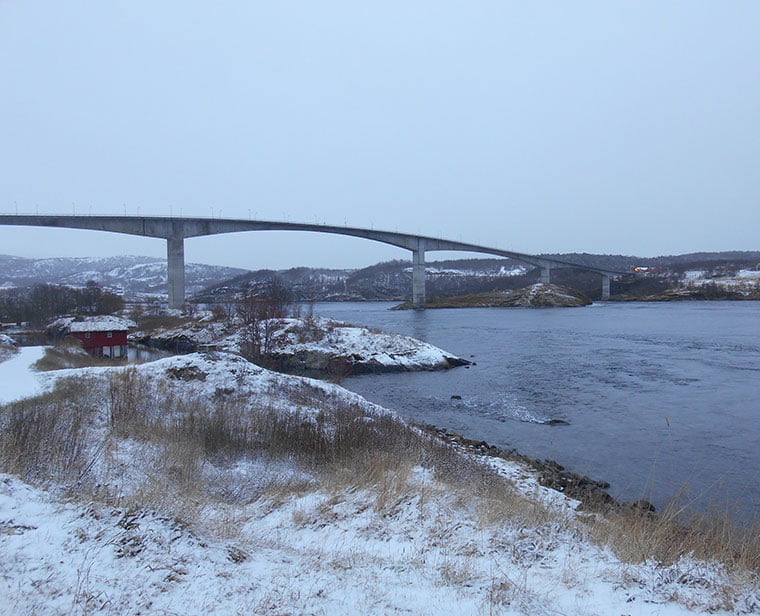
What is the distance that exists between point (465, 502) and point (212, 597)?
3.50 m

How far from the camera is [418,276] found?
79.1 meters

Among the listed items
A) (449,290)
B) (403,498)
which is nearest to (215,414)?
(403,498)

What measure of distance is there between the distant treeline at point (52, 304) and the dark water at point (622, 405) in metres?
40.2

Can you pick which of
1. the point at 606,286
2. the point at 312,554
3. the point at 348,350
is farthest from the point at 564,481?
the point at 606,286

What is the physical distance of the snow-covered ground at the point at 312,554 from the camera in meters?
3.71

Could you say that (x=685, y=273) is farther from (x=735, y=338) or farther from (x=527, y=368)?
(x=527, y=368)

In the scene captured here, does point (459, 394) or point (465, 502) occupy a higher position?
point (465, 502)

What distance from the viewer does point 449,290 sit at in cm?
12106

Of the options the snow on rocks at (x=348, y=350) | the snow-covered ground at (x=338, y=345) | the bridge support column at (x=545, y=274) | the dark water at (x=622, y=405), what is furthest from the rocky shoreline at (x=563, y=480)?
the bridge support column at (x=545, y=274)

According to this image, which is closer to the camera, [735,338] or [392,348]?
[392,348]

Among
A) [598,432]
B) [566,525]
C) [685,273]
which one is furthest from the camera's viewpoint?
[685,273]

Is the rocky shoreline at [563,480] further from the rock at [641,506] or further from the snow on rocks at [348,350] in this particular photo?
the snow on rocks at [348,350]

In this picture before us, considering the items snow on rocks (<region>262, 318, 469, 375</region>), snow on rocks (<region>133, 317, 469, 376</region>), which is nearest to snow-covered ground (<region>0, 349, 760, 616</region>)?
snow on rocks (<region>133, 317, 469, 376</region>)

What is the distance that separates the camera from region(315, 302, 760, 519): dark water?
1023 centimetres
